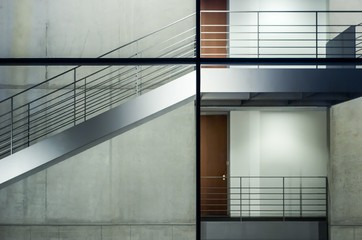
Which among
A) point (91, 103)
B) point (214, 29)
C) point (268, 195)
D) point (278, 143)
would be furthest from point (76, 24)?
point (268, 195)

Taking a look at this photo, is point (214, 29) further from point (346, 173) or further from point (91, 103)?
point (346, 173)

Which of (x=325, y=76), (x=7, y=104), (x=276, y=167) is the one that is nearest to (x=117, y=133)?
(x=7, y=104)

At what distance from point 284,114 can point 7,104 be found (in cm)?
197

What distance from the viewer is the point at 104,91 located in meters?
4.23

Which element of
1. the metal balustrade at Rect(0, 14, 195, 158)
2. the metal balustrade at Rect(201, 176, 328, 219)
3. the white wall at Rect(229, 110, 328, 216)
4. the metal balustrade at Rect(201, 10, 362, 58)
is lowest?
the metal balustrade at Rect(201, 176, 328, 219)

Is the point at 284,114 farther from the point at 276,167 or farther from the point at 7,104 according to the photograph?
the point at 7,104

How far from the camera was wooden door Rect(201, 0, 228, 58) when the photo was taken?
4.23m

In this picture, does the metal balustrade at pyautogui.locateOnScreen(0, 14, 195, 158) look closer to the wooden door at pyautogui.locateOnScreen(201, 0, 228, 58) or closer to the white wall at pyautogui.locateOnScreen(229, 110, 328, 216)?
the wooden door at pyautogui.locateOnScreen(201, 0, 228, 58)

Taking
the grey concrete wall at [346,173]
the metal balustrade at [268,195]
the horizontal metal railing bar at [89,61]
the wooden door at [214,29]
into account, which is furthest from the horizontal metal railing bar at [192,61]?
the metal balustrade at [268,195]

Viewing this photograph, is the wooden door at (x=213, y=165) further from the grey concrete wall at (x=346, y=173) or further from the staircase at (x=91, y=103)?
the grey concrete wall at (x=346, y=173)

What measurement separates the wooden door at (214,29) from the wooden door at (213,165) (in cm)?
50

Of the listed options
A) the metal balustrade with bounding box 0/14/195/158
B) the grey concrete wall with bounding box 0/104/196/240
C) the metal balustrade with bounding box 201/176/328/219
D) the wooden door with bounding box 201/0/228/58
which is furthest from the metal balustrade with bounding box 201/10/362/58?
the metal balustrade with bounding box 201/176/328/219

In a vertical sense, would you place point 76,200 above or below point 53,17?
below

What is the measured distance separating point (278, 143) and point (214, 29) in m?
0.94
